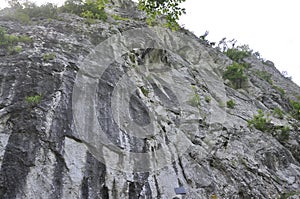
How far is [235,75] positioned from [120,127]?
13757 millimetres

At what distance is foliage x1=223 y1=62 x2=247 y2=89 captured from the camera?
808 inches

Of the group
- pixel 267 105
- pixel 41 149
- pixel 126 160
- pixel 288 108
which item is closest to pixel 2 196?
pixel 41 149

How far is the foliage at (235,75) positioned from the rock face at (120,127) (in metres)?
4.13

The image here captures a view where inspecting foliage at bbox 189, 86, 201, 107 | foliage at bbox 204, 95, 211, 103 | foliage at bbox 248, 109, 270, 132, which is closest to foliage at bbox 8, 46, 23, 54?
foliage at bbox 189, 86, 201, 107

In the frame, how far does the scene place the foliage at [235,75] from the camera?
20.5m

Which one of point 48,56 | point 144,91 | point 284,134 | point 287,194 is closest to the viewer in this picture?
point 48,56

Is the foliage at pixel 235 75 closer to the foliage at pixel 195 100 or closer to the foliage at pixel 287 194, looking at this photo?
the foliage at pixel 195 100

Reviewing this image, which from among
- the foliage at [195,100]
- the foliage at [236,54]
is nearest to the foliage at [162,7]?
the foliage at [195,100]

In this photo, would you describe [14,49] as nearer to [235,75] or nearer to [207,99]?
[207,99]

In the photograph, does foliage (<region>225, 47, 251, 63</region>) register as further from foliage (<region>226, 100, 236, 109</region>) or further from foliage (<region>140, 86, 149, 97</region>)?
foliage (<region>140, 86, 149, 97</region>)

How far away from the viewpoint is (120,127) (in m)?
8.83

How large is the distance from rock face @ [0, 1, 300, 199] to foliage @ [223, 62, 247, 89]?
4.13 m

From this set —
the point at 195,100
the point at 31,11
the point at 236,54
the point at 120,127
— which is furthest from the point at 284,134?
the point at 236,54

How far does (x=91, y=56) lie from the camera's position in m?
10.8
